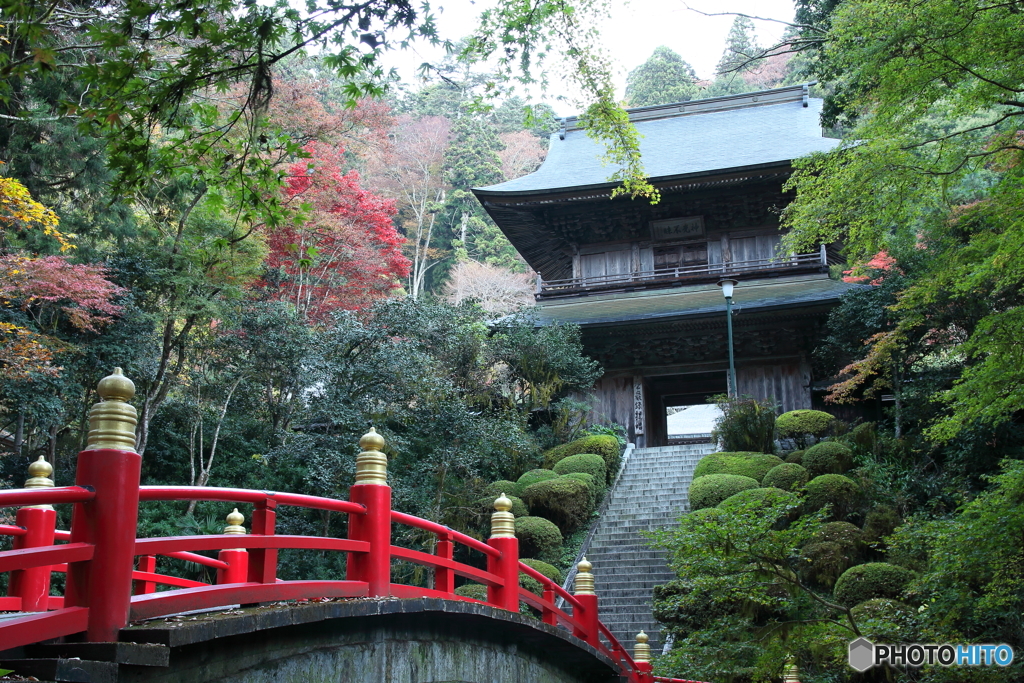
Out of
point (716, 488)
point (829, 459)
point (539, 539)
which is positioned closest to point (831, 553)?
point (716, 488)

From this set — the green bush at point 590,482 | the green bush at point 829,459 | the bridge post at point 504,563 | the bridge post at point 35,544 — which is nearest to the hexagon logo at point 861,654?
the bridge post at point 504,563

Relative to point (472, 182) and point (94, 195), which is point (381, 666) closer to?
point (94, 195)

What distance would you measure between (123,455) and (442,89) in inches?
1704

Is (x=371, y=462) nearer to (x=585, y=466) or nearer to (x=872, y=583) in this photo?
(x=872, y=583)

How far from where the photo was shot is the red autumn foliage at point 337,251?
22.1 m

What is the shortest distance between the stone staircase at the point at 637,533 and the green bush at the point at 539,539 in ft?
2.23

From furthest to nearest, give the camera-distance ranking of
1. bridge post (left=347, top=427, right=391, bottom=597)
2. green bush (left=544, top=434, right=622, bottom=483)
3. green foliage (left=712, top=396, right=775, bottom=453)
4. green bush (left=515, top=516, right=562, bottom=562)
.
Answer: green bush (left=544, top=434, right=622, bottom=483), green foliage (left=712, top=396, right=775, bottom=453), green bush (left=515, top=516, right=562, bottom=562), bridge post (left=347, top=427, right=391, bottom=597)

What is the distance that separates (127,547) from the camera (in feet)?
11.4

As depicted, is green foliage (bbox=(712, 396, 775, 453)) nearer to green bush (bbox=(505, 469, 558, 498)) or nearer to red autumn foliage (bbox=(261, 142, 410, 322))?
green bush (bbox=(505, 469, 558, 498))

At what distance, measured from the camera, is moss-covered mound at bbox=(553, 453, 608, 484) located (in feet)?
50.9

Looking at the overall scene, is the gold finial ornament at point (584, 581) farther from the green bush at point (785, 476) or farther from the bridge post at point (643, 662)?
Result: the green bush at point (785, 476)

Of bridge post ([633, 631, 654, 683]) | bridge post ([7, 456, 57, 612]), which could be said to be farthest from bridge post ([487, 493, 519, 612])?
Result: bridge post ([7, 456, 57, 612])

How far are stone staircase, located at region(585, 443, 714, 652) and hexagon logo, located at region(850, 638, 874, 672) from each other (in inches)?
178

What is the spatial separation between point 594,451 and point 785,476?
412cm
